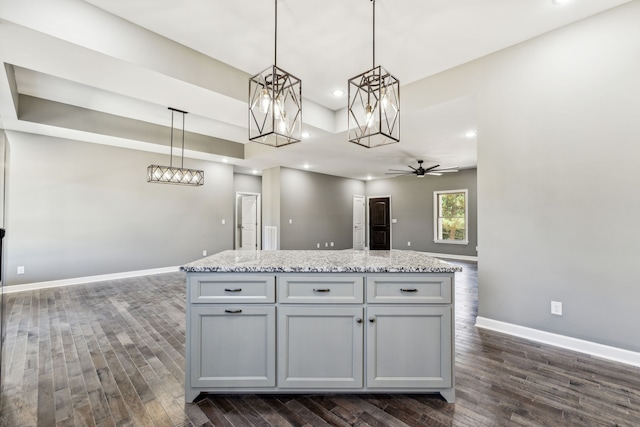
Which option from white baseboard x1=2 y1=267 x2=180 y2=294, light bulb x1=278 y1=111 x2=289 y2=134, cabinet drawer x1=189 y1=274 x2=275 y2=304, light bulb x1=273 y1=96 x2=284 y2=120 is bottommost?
white baseboard x1=2 y1=267 x2=180 y2=294

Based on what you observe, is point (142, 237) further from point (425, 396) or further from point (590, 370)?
point (590, 370)

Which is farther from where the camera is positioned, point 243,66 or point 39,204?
point 39,204

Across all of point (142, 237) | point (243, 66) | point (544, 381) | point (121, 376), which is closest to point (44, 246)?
point (142, 237)

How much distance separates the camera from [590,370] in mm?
2201

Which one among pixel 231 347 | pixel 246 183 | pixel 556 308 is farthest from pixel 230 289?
pixel 246 183

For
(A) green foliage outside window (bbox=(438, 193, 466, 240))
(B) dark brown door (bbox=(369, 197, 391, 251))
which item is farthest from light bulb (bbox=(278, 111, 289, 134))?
(B) dark brown door (bbox=(369, 197, 391, 251))

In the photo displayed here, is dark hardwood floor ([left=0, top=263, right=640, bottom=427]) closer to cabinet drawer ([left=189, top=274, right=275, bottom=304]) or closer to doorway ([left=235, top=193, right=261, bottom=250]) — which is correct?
cabinet drawer ([left=189, top=274, right=275, bottom=304])

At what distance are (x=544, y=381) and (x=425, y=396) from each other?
0.96 meters

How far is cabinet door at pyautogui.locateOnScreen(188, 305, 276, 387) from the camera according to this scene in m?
1.83

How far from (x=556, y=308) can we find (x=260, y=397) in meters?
2.79

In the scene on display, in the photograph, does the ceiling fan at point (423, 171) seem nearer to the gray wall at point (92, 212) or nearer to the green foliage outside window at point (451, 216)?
the green foliage outside window at point (451, 216)

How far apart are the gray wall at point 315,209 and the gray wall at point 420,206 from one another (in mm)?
1400

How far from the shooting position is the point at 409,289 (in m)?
1.82

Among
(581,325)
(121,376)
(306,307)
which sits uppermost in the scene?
(306,307)
